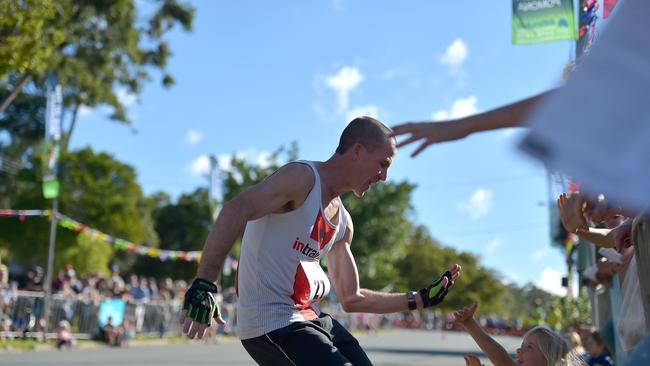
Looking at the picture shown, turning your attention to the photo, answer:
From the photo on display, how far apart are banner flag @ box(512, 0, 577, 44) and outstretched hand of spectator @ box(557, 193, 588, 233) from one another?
7.24 meters

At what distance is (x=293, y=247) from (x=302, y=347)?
0.44 m

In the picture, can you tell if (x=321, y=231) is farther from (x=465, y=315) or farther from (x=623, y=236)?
(x=623, y=236)

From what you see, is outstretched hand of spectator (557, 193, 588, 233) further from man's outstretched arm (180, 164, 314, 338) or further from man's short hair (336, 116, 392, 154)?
man's outstretched arm (180, 164, 314, 338)

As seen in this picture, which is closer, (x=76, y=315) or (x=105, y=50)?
(x=76, y=315)

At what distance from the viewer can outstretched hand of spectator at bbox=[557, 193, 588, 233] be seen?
8.39ft

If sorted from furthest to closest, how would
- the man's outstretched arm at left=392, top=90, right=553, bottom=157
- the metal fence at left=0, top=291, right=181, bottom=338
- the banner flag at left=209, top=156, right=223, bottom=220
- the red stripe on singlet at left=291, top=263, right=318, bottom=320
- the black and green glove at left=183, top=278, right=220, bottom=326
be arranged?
1. the banner flag at left=209, top=156, right=223, bottom=220
2. the metal fence at left=0, top=291, right=181, bottom=338
3. the red stripe on singlet at left=291, top=263, right=318, bottom=320
4. the black and green glove at left=183, top=278, right=220, bottom=326
5. the man's outstretched arm at left=392, top=90, right=553, bottom=157

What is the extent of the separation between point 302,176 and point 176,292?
20656 mm

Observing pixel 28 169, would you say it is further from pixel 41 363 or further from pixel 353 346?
pixel 353 346

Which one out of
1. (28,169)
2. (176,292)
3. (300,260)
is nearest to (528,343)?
(300,260)

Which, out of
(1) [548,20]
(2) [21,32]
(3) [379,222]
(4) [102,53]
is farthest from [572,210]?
(3) [379,222]

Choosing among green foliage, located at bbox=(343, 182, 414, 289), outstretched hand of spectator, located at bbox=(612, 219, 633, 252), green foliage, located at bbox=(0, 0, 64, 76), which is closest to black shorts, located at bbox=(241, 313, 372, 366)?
outstretched hand of spectator, located at bbox=(612, 219, 633, 252)

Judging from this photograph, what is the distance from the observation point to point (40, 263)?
160 feet

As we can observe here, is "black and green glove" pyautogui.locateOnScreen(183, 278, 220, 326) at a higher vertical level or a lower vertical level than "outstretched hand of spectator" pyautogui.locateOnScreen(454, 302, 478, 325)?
higher

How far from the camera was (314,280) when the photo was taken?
3520mm
